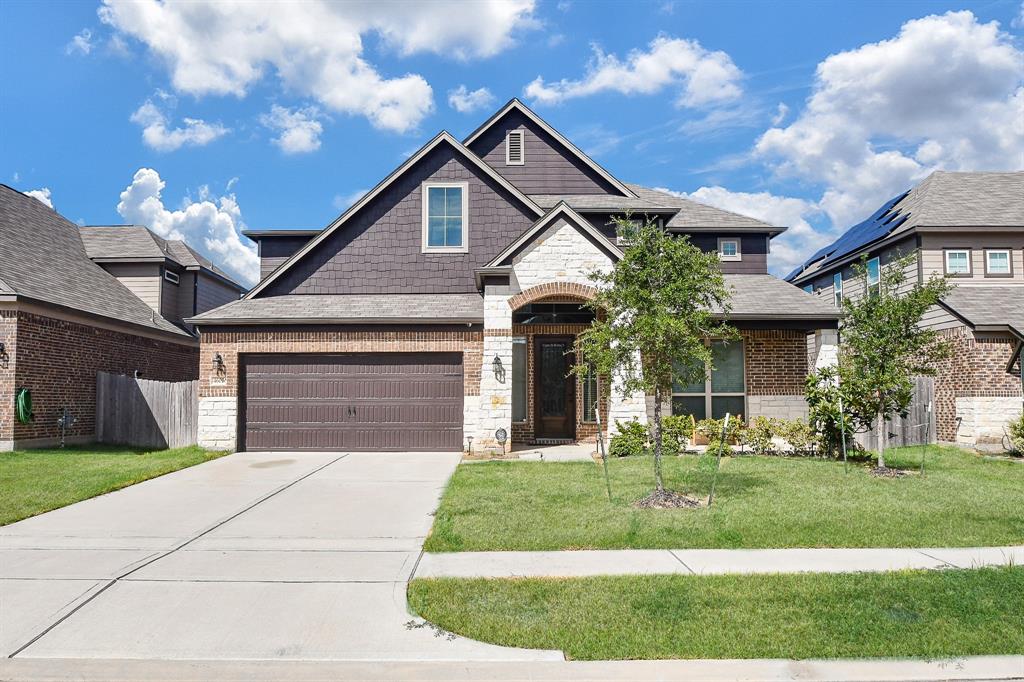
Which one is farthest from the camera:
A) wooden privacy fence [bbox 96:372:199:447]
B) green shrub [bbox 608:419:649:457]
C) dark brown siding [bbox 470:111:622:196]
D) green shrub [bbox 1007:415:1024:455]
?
dark brown siding [bbox 470:111:622:196]

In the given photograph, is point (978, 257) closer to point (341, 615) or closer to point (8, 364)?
point (341, 615)

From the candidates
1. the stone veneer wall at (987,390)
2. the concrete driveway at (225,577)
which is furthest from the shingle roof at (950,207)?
the concrete driveway at (225,577)

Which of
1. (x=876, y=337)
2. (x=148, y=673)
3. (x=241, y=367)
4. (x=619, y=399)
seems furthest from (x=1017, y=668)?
(x=241, y=367)

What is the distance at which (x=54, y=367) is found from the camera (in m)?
16.3

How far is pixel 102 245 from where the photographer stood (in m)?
22.8

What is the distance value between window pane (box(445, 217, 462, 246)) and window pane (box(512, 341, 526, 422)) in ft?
10.3

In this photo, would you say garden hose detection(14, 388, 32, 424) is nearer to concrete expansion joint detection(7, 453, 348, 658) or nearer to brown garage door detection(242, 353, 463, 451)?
brown garage door detection(242, 353, 463, 451)

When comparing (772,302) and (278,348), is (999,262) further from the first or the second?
(278,348)

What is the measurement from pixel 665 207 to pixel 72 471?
15.7 metres

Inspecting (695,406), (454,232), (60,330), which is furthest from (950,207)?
(60,330)

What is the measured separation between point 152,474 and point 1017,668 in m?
12.9

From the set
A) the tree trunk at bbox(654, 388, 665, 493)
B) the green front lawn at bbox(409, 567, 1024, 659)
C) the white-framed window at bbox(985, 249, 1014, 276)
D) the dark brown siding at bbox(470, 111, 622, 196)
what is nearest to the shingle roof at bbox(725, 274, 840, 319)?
the dark brown siding at bbox(470, 111, 622, 196)

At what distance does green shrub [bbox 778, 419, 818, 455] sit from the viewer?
14.5 meters

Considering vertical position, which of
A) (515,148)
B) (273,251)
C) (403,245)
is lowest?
(403,245)
